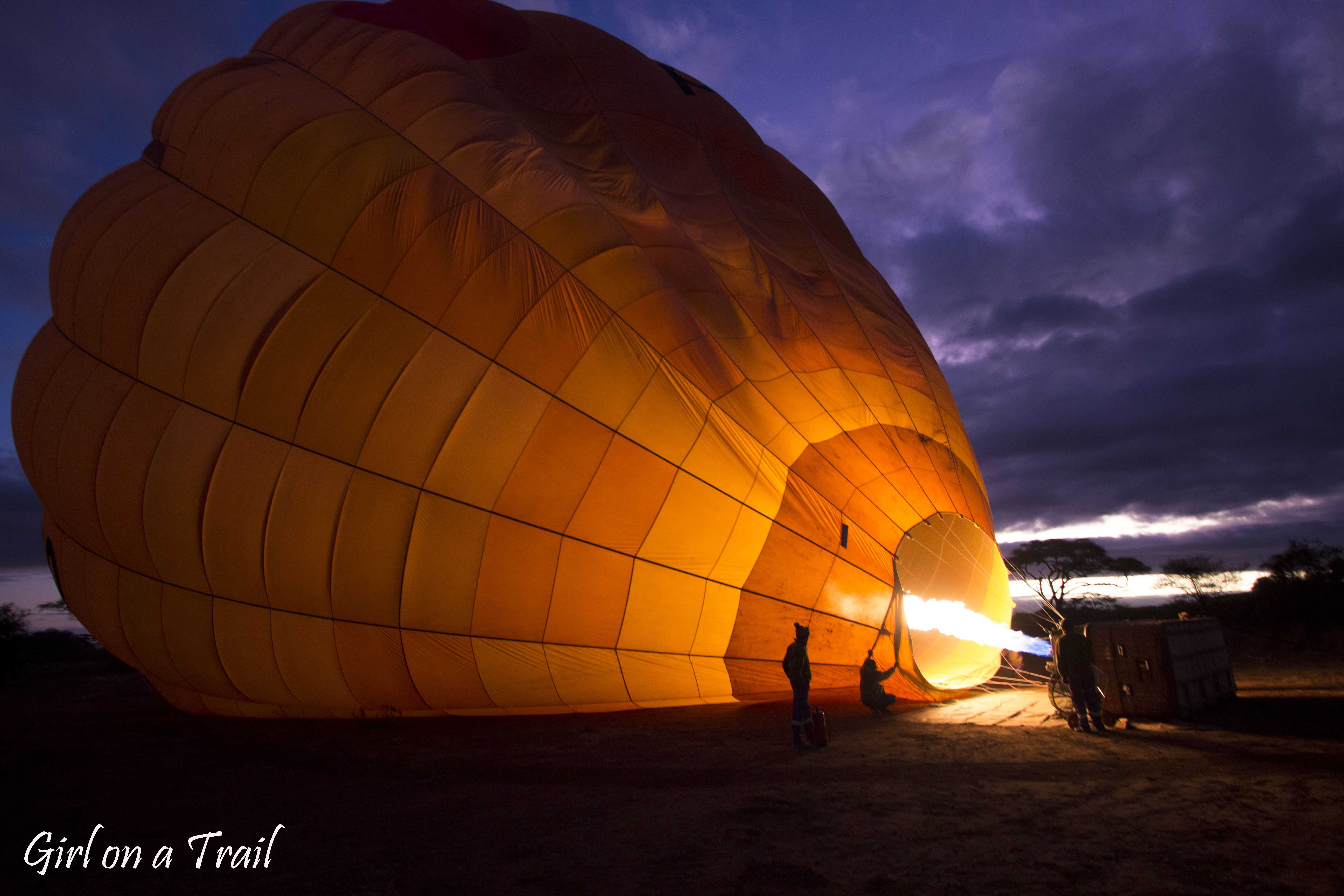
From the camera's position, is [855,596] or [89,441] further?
[89,441]

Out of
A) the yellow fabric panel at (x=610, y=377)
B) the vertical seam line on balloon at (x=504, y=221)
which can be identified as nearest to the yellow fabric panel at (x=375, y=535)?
the vertical seam line on balloon at (x=504, y=221)

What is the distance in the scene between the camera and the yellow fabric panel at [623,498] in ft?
17.3

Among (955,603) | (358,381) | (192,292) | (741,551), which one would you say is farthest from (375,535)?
(955,603)

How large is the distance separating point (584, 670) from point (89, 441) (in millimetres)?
4759

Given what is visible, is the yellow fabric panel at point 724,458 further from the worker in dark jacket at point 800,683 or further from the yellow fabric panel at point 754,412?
the worker in dark jacket at point 800,683

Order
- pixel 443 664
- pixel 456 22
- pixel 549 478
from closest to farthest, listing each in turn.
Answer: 1. pixel 549 478
2. pixel 443 664
3. pixel 456 22

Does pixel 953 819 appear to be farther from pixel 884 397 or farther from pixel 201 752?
pixel 201 752

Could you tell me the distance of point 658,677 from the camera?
17.8 ft

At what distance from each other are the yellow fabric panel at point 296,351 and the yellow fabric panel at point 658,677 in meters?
3.26

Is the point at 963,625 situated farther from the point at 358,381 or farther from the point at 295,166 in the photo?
the point at 295,166

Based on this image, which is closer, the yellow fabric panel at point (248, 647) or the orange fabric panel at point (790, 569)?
the orange fabric panel at point (790, 569)

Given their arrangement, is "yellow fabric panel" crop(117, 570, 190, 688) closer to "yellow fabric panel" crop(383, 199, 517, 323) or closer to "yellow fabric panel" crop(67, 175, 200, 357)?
"yellow fabric panel" crop(67, 175, 200, 357)

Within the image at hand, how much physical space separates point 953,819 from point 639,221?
5323mm

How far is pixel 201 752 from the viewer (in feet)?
19.0
